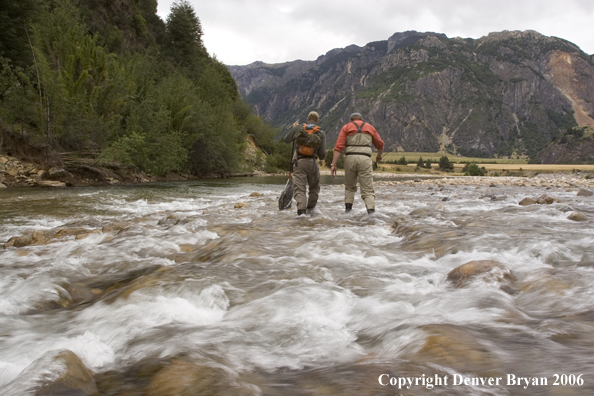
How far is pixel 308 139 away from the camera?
9.35 metres

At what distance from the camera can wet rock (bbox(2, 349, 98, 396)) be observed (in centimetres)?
192

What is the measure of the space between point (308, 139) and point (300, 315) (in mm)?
6669

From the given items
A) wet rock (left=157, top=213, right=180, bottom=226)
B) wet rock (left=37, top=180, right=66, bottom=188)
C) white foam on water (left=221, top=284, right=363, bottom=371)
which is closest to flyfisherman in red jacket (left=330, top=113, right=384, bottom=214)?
wet rock (left=157, top=213, right=180, bottom=226)

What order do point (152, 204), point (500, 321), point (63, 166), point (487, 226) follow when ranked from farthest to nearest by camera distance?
point (63, 166) < point (152, 204) < point (487, 226) < point (500, 321)

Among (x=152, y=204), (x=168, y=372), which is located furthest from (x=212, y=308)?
(x=152, y=204)

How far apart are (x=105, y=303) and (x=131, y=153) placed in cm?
2503

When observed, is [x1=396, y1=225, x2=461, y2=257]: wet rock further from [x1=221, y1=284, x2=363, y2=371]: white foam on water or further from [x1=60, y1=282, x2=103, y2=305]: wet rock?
[x1=60, y1=282, x2=103, y2=305]: wet rock

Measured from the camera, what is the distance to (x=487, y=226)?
739cm

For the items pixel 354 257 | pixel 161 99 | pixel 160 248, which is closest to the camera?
pixel 354 257

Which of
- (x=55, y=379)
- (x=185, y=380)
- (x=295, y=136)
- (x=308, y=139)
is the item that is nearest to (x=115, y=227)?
(x=295, y=136)

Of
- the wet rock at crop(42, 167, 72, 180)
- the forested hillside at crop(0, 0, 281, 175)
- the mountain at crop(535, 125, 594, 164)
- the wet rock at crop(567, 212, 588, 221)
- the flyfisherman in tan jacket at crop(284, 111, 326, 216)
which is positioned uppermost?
the mountain at crop(535, 125, 594, 164)

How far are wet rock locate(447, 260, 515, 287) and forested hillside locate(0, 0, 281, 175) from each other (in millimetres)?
22555

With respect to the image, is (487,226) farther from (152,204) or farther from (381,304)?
(152,204)

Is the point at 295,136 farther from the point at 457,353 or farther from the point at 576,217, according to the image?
the point at 457,353
